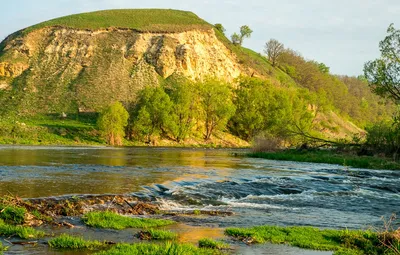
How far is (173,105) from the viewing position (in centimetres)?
8688

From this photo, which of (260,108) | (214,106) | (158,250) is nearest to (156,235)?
(158,250)

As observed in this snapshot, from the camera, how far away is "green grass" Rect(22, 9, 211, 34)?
4520 inches

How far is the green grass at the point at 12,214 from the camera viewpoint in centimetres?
1343

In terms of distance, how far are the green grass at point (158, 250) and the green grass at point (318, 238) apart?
2.31m

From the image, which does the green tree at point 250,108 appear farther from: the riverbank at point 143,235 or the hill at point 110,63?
the riverbank at point 143,235

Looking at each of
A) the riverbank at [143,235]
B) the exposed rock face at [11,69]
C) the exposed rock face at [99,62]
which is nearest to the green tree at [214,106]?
the exposed rock face at [99,62]

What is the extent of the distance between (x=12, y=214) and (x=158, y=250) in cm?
621

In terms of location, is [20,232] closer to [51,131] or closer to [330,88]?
[51,131]

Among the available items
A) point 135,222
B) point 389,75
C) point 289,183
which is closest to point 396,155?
point 389,75

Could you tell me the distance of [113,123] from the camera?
76.7m

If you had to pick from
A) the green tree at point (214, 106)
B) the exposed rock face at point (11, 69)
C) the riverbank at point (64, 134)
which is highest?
the exposed rock face at point (11, 69)

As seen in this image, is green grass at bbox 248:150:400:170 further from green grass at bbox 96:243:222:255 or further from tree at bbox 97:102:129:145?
tree at bbox 97:102:129:145

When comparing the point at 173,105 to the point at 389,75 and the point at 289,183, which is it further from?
the point at 289,183

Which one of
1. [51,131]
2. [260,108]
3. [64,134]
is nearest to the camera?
[51,131]
